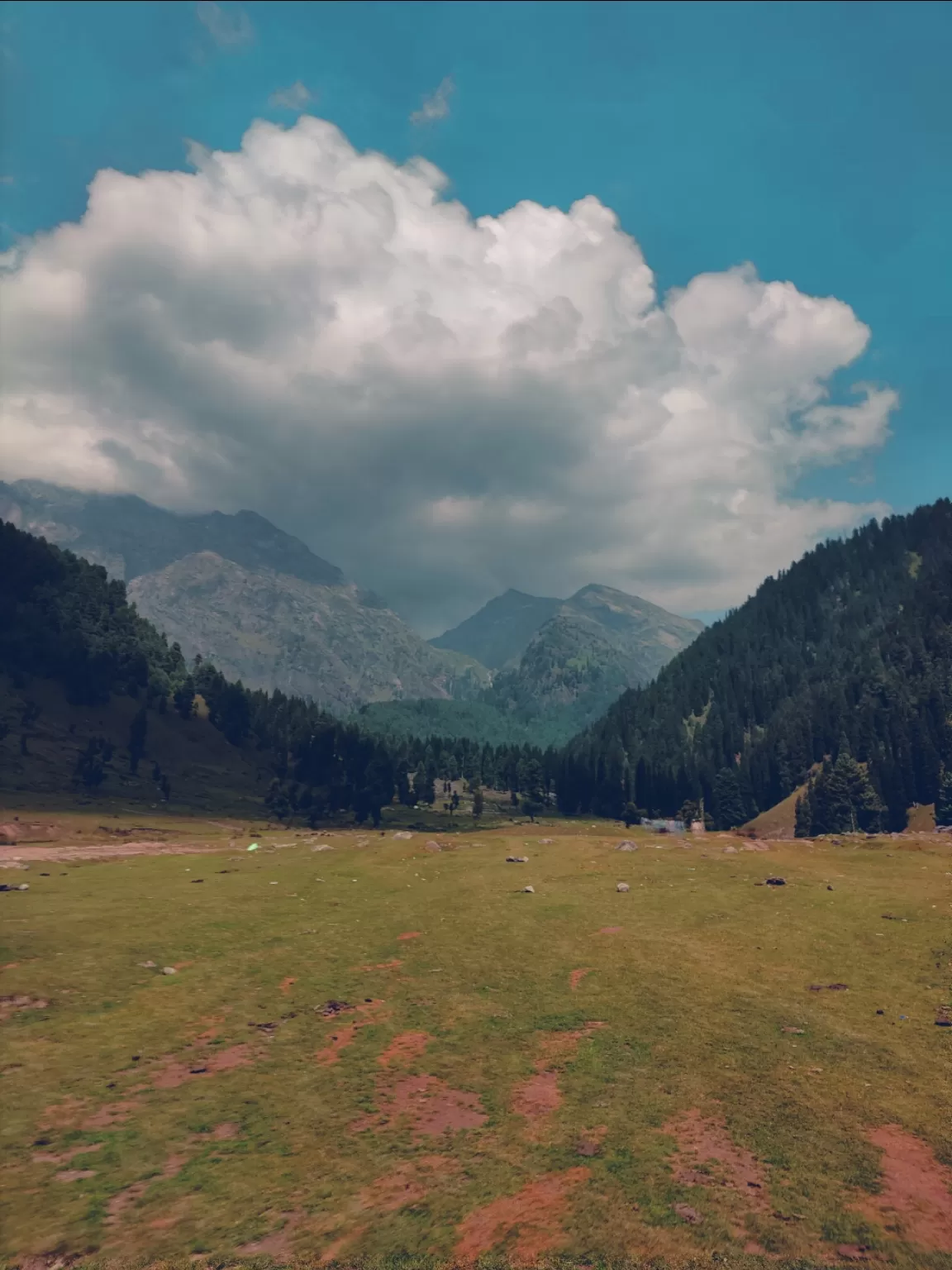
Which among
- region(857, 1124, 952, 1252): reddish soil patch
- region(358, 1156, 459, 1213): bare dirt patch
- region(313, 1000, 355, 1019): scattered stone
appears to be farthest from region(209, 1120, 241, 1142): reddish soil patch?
region(857, 1124, 952, 1252): reddish soil patch

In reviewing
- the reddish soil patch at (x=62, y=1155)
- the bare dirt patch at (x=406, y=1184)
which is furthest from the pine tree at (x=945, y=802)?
the reddish soil patch at (x=62, y=1155)

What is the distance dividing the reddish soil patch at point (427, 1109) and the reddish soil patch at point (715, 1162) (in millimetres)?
4730

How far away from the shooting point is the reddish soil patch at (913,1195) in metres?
12.1

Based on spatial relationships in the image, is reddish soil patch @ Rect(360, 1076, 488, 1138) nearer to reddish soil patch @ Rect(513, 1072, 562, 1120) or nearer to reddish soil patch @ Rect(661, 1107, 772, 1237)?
reddish soil patch @ Rect(513, 1072, 562, 1120)

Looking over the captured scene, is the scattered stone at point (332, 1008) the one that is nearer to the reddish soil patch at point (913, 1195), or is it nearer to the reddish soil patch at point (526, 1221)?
the reddish soil patch at point (526, 1221)

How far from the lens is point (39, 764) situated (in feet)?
596

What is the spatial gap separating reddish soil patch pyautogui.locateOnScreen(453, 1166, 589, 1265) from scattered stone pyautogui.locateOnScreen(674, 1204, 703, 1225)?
189cm

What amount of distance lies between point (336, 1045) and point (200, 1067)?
391 centimetres

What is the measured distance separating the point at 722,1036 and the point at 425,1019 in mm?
9594

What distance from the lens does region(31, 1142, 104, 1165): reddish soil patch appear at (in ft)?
44.3

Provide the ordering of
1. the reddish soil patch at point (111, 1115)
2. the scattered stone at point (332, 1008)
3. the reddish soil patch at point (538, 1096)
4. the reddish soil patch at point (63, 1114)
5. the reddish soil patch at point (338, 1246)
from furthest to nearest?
the scattered stone at point (332, 1008), the reddish soil patch at point (538, 1096), the reddish soil patch at point (111, 1115), the reddish soil patch at point (63, 1114), the reddish soil patch at point (338, 1246)

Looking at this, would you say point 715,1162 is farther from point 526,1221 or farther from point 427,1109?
point 427,1109

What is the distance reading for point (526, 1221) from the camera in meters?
12.2

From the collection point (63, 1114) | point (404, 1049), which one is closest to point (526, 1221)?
point (404, 1049)
